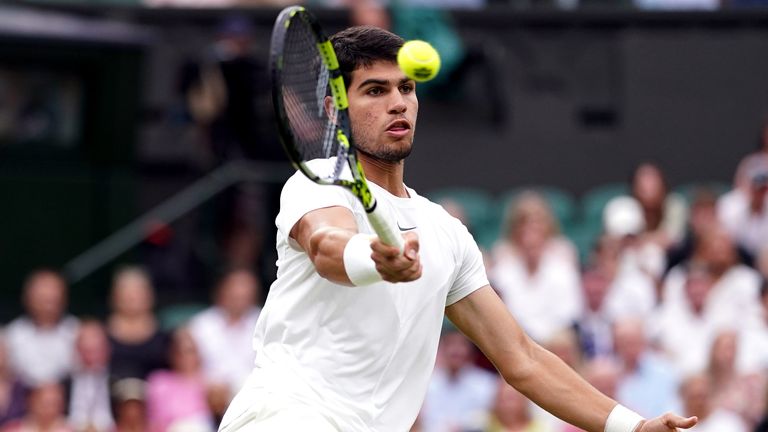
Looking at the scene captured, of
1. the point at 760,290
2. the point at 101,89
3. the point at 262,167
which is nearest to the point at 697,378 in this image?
the point at 760,290

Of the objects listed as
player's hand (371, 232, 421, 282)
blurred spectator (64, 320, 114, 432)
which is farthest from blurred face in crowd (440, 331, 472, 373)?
player's hand (371, 232, 421, 282)

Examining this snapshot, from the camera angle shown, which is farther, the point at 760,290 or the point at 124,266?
the point at 124,266

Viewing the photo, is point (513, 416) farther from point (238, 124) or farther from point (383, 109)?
point (383, 109)

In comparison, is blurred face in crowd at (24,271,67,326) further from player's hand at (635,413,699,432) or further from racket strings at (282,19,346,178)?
player's hand at (635,413,699,432)

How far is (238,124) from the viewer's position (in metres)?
11.4

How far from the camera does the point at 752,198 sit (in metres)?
10.3

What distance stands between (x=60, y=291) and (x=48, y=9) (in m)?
2.96

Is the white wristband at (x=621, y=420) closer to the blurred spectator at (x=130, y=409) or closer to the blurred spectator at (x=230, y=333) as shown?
the blurred spectator at (x=130, y=409)

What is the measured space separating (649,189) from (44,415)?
169 inches

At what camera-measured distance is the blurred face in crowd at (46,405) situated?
931 cm

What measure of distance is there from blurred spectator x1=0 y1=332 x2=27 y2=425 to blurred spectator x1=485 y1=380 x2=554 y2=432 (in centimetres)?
292

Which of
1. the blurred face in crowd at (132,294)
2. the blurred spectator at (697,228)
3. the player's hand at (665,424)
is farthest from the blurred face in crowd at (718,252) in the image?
the player's hand at (665,424)

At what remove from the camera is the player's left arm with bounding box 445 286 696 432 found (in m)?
5.08

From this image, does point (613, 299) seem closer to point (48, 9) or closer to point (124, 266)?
point (124, 266)
